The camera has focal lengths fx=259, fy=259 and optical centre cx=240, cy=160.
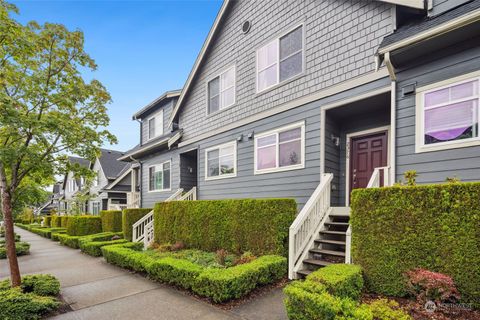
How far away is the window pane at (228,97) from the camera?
10069 mm

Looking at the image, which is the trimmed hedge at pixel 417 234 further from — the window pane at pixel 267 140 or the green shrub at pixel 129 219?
the green shrub at pixel 129 219

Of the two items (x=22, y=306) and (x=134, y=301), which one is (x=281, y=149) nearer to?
(x=134, y=301)

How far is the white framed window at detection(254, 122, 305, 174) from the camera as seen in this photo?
24.9ft

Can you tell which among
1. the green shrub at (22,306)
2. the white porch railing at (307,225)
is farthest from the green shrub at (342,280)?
the green shrub at (22,306)

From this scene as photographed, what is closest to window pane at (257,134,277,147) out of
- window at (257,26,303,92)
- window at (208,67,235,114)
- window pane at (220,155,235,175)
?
window pane at (220,155,235,175)

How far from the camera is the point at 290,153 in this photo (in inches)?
309

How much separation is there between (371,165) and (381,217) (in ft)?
10.4

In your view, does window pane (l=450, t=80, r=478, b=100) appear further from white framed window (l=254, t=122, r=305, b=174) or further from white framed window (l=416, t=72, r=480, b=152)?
white framed window (l=254, t=122, r=305, b=174)

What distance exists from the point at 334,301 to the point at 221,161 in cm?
751

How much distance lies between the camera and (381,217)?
432 centimetres

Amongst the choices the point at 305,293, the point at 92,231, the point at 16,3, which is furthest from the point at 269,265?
the point at 92,231

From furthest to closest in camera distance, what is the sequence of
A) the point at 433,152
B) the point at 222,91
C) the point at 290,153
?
the point at 222,91 → the point at 290,153 → the point at 433,152

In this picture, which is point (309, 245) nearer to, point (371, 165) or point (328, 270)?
point (328, 270)

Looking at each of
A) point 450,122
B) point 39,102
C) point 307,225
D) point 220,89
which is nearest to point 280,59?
point 220,89
